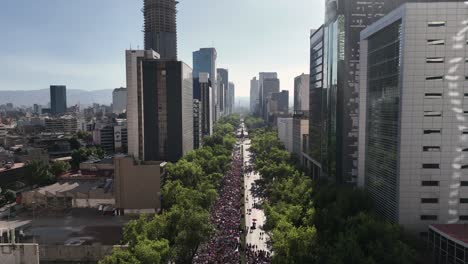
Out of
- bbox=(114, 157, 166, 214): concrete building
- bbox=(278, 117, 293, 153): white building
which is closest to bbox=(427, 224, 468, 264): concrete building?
bbox=(114, 157, 166, 214): concrete building

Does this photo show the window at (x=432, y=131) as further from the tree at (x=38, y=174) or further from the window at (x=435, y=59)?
the tree at (x=38, y=174)

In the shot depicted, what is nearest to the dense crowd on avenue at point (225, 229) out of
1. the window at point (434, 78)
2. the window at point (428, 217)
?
the window at point (428, 217)

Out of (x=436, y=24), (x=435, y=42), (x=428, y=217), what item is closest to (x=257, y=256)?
(x=428, y=217)

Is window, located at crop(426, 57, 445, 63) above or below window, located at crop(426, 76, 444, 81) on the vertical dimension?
above

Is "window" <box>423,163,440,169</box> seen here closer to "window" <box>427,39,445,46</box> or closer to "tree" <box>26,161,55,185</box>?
"window" <box>427,39,445,46</box>

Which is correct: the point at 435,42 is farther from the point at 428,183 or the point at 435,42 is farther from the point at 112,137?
the point at 112,137

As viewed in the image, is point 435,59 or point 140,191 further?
point 140,191
